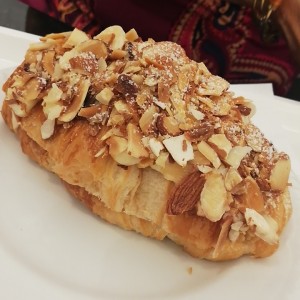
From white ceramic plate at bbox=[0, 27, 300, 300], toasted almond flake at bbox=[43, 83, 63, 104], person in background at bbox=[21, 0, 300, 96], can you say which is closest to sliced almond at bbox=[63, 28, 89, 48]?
toasted almond flake at bbox=[43, 83, 63, 104]

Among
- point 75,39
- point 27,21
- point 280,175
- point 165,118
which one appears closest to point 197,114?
point 165,118

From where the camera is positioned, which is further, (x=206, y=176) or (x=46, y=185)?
(x=46, y=185)

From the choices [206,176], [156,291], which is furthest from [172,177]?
[156,291]

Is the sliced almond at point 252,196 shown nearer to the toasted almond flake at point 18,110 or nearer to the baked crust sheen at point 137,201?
the baked crust sheen at point 137,201

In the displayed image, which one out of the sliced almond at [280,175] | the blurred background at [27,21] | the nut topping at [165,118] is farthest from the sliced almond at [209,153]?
the blurred background at [27,21]

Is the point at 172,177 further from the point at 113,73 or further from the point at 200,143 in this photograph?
the point at 113,73

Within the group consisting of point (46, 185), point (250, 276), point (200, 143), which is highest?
point (200, 143)

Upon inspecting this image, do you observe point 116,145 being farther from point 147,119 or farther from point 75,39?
point 75,39

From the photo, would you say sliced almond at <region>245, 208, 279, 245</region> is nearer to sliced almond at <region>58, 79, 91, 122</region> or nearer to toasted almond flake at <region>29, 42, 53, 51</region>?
sliced almond at <region>58, 79, 91, 122</region>
